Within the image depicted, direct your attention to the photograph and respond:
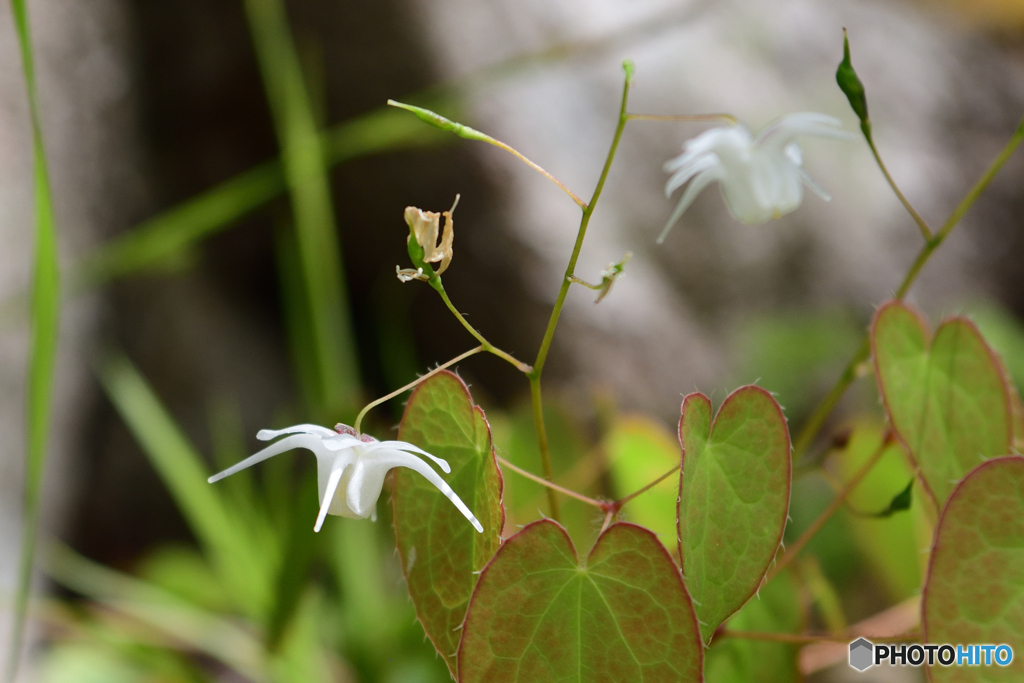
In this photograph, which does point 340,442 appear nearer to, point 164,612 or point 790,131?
point 790,131

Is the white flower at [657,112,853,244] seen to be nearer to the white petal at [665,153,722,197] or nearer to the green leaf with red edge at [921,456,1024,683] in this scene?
the white petal at [665,153,722,197]

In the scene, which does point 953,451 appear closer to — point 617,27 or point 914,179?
point 617,27

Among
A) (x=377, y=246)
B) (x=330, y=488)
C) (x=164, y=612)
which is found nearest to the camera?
(x=330, y=488)

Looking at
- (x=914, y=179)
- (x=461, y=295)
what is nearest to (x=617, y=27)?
(x=461, y=295)

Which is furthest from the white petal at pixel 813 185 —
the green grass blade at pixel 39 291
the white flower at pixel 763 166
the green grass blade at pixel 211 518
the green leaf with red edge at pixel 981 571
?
the green grass blade at pixel 211 518

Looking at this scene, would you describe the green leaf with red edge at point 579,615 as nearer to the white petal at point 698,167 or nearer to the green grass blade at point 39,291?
the white petal at point 698,167

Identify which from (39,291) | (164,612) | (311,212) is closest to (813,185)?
(39,291)
